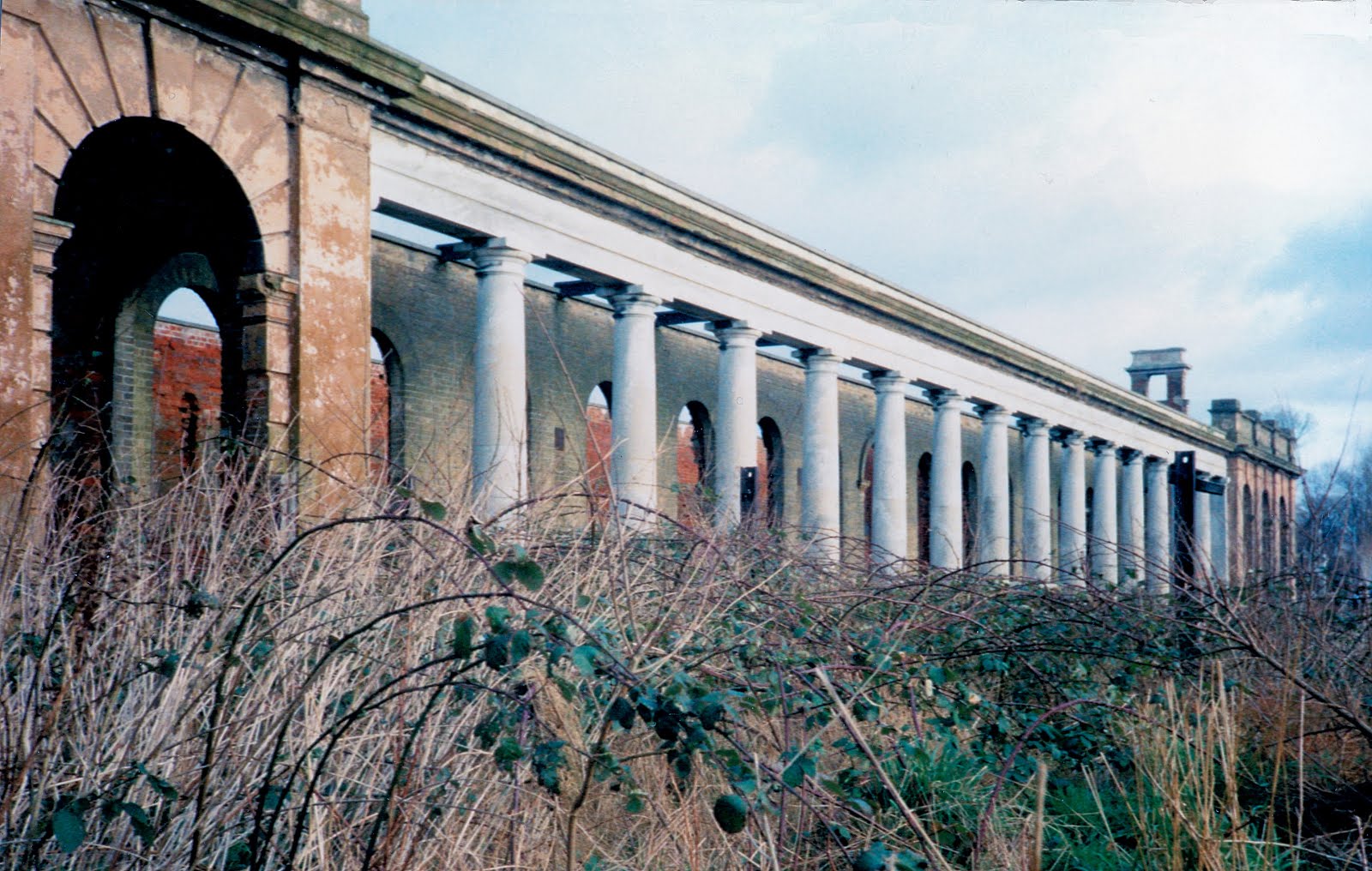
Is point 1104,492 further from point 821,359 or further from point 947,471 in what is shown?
point 821,359

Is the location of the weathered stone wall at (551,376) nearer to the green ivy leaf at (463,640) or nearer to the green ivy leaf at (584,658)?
the green ivy leaf at (584,658)

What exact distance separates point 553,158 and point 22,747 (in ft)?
40.0

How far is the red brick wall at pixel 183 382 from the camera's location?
49.9ft

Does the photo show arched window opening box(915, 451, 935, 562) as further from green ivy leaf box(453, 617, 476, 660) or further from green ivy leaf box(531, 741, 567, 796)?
green ivy leaf box(453, 617, 476, 660)

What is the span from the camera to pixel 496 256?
552 inches

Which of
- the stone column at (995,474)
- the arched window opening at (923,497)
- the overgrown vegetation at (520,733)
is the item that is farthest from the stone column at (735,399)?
the overgrown vegetation at (520,733)

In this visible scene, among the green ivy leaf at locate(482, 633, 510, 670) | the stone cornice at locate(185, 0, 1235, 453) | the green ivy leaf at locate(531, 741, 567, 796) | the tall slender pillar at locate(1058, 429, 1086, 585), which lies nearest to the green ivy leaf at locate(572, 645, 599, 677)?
the green ivy leaf at locate(482, 633, 510, 670)

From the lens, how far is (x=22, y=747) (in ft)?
9.75

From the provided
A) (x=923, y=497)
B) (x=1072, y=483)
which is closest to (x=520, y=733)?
(x=1072, y=483)

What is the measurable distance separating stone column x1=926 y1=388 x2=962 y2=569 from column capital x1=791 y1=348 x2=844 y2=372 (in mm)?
4933

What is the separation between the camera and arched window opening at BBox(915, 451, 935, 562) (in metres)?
30.4

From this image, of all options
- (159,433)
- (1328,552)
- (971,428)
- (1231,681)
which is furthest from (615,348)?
(971,428)

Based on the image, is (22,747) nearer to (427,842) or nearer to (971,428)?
(427,842)

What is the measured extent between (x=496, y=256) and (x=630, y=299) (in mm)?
2820
